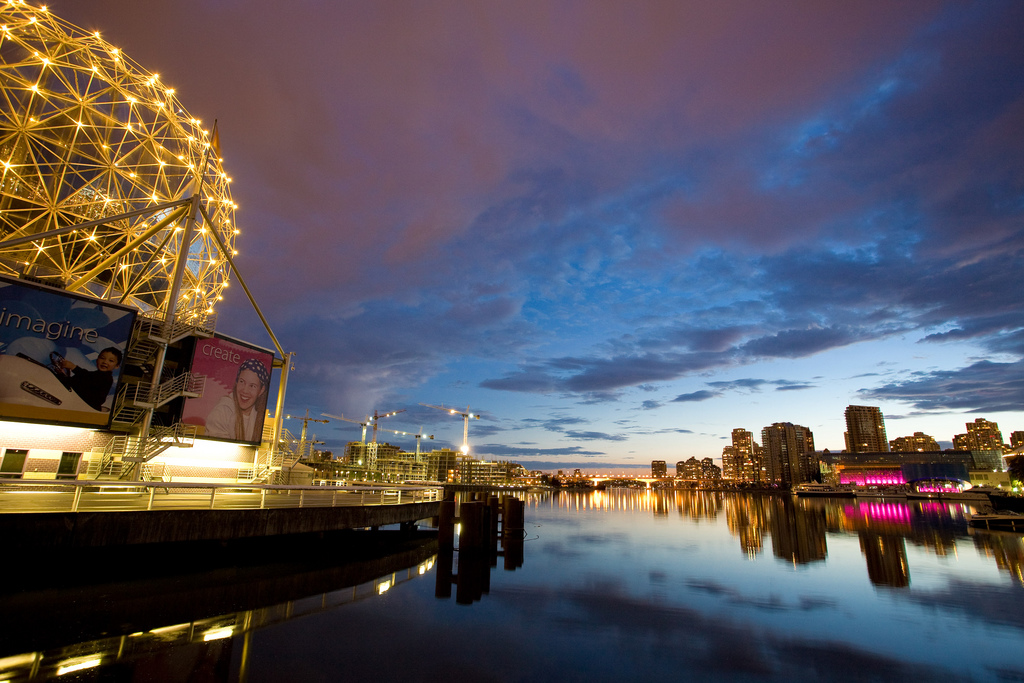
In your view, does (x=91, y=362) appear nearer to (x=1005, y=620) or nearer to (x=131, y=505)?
(x=131, y=505)

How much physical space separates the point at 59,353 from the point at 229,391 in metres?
10.0

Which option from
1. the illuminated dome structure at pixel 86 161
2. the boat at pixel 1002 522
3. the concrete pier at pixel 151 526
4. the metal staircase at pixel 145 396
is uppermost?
the illuminated dome structure at pixel 86 161

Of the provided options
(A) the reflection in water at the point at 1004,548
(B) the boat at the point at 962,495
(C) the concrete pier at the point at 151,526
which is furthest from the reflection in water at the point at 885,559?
(B) the boat at the point at 962,495

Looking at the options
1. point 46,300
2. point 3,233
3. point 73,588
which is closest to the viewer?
point 73,588

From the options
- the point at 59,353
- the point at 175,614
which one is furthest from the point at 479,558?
the point at 59,353

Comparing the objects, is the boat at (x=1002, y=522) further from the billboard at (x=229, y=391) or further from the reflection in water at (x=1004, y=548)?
the billboard at (x=229, y=391)

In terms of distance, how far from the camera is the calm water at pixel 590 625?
1055cm

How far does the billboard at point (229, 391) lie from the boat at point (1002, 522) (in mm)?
67159

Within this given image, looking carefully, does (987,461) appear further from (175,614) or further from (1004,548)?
(175,614)

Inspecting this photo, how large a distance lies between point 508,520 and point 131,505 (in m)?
22.1

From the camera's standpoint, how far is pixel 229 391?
32.8 m

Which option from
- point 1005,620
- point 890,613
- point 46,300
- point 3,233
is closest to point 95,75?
point 3,233

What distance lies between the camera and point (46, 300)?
77.0ft

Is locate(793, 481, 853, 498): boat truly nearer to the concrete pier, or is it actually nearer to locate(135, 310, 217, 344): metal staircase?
the concrete pier
